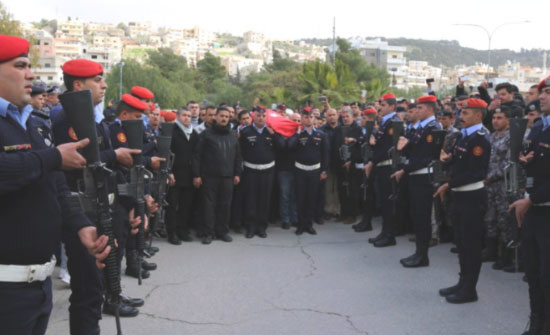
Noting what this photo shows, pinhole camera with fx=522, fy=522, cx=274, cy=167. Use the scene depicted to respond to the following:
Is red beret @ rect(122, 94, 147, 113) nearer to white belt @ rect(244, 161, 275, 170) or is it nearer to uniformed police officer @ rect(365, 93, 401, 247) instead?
white belt @ rect(244, 161, 275, 170)

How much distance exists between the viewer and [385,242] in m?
7.98

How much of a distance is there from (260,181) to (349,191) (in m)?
1.82

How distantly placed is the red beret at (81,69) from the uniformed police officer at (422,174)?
417cm

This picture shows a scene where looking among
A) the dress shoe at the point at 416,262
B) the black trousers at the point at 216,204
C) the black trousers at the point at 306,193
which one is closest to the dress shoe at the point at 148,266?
the black trousers at the point at 216,204

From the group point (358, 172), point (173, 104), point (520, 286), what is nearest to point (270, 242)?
point (358, 172)

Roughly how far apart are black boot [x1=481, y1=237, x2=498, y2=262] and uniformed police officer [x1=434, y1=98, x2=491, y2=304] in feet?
5.83

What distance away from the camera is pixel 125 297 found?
539 centimetres

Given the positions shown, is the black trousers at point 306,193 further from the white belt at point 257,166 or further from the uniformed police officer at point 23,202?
the uniformed police officer at point 23,202

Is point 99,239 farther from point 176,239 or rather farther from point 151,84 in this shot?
point 151,84

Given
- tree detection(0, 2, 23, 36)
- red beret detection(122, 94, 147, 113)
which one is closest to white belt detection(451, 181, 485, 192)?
red beret detection(122, 94, 147, 113)

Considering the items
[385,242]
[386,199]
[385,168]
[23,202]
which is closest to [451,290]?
[385,242]

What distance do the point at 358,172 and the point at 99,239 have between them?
7381 mm

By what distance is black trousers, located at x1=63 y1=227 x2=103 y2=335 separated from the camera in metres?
3.59

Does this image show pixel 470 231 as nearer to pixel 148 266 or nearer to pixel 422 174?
pixel 422 174
